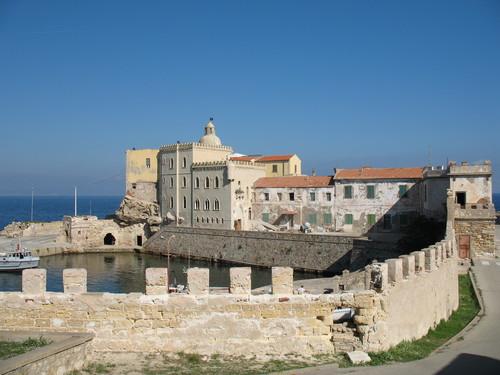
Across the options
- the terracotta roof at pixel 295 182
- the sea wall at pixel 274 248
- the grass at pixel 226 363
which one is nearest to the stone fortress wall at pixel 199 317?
the grass at pixel 226 363

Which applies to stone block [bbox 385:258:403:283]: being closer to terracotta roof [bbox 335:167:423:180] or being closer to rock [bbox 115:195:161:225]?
terracotta roof [bbox 335:167:423:180]

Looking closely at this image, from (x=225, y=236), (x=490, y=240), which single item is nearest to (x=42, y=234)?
(x=225, y=236)

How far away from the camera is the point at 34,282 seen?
34.9 feet

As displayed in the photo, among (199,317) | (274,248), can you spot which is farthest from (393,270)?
(274,248)

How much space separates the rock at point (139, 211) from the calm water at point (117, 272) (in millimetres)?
A: 4585

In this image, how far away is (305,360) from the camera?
10180 millimetres

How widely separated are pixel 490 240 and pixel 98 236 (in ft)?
135

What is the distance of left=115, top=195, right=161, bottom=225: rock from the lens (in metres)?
58.4

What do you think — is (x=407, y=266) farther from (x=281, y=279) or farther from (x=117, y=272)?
(x=117, y=272)

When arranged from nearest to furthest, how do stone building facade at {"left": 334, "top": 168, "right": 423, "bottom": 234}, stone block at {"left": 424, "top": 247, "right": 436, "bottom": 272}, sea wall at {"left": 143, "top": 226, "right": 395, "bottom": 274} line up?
stone block at {"left": 424, "top": 247, "right": 436, "bottom": 272}
sea wall at {"left": 143, "top": 226, "right": 395, "bottom": 274}
stone building facade at {"left": 334, "top": 168, "right": 423, "bottom": 234}

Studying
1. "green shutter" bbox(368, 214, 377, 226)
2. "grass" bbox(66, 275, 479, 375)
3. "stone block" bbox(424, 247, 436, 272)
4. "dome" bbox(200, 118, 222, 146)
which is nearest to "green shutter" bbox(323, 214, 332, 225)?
"green shutter" bbox(368, 214, 377, 226)

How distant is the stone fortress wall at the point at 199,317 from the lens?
1041cm

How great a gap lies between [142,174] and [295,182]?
62.2ft

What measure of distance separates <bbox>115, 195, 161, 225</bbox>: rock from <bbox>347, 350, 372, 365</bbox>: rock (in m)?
48.9
